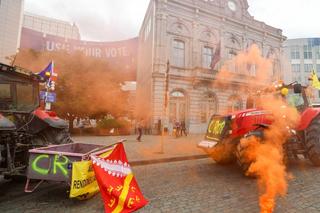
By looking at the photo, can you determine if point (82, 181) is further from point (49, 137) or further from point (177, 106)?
point (177, 106)

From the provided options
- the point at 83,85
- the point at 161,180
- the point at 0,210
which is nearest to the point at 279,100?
the point at 161,180

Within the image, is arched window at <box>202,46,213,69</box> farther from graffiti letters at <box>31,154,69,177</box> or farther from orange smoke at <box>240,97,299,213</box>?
Result: graffiti letters at <box>31,154,69,177</box>

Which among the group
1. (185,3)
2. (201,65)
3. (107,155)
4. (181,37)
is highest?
(185,3)

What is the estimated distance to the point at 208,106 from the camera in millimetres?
21609

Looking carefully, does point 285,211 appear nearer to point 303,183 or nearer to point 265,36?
point 303,183

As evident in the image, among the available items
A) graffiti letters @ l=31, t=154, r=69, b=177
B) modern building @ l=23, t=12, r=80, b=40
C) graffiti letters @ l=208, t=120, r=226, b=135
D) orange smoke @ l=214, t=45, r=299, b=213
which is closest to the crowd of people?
graffiti letters @ l=208, t=120, r=226, b=135

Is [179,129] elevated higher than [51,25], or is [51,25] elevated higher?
[51,25]

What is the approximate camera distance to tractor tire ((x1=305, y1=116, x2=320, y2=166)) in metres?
6.18

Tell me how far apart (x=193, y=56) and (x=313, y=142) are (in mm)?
16956

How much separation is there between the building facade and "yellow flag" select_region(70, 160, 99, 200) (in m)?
55.9

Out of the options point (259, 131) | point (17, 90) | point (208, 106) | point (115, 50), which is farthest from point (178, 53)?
point (17, 90)

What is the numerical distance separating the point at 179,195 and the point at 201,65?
1945cm

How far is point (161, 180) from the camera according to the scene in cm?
530

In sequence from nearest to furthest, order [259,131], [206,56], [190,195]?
[190,195] < [259,131] < [206,56]
